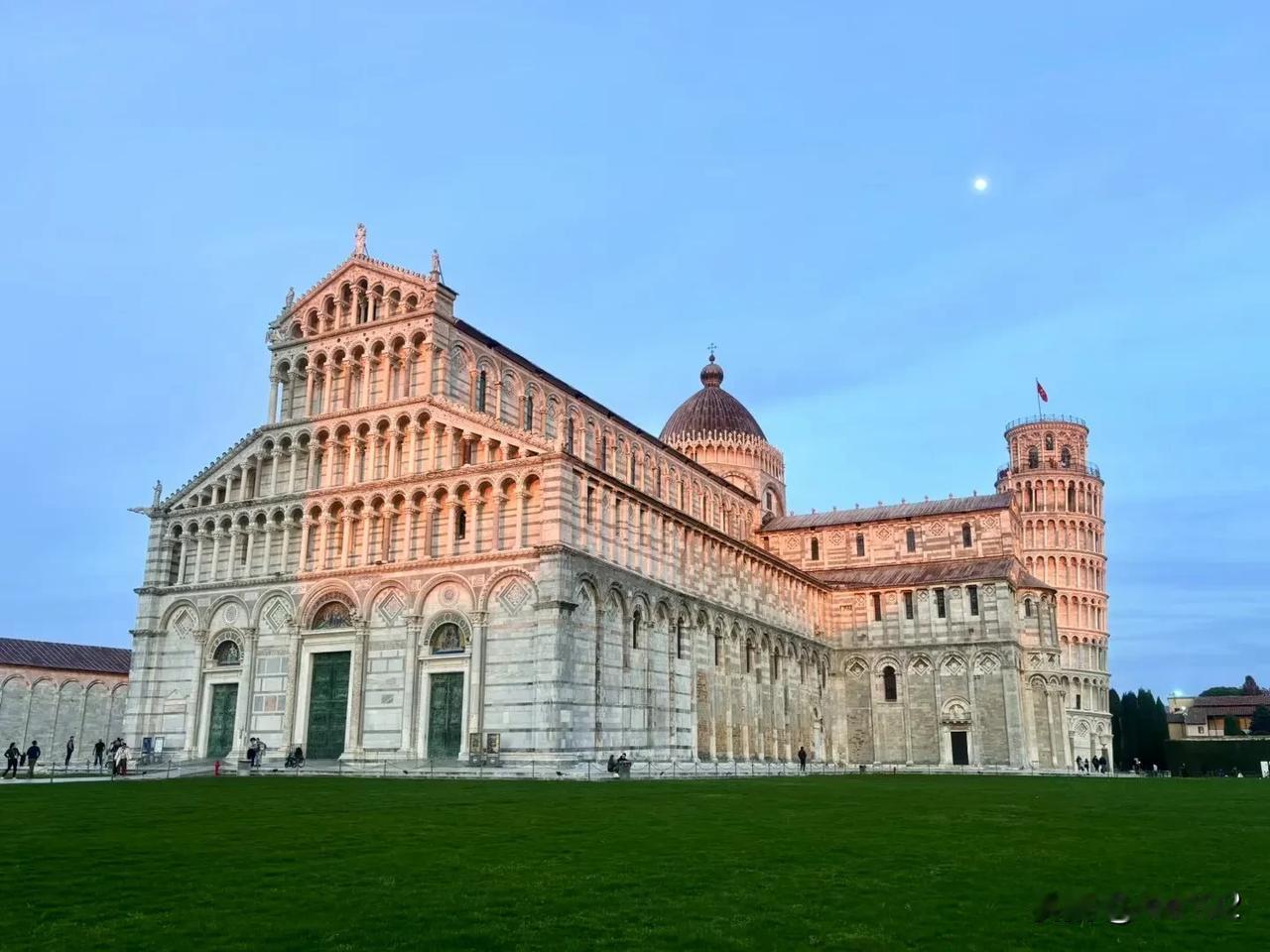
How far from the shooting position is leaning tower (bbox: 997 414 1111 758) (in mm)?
84562

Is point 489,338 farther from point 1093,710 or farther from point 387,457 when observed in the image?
point 1093,710

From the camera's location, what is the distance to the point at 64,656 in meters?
60.5

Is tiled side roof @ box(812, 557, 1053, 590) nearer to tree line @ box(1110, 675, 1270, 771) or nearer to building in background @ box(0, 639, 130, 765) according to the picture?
tree line @ box(1110, 675, 1270, 771)

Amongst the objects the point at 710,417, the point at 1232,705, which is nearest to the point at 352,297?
the point at 710,417

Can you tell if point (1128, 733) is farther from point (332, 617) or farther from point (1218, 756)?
point (332, 617)

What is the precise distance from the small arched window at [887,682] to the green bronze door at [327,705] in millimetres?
37028

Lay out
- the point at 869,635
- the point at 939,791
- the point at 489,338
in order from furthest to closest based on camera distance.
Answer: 1. the point at 869,635
2. the point at 489,338
3. the point at 939,791

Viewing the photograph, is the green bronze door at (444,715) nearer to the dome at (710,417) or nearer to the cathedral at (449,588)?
the cathedral at (449,588)

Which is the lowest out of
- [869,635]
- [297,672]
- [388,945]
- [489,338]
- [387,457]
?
[388,945]

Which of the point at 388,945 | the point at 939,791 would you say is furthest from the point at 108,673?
the point at 388,945

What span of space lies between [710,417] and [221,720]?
4437cm

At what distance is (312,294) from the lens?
161ft

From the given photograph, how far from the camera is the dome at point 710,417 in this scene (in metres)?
80.6

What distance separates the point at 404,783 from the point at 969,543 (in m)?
49.7
